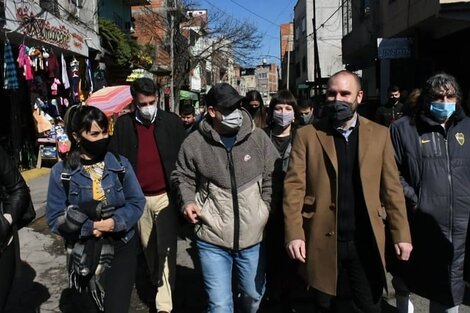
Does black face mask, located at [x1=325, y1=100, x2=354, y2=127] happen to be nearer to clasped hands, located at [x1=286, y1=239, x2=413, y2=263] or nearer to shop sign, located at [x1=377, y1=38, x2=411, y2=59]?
clasped hands, located at [x1=286, y1=239, x2=413, y2=263]

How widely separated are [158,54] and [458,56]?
22.5 m

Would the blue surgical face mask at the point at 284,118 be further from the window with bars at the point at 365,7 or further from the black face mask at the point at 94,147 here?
the window with bars at the point at 365,7

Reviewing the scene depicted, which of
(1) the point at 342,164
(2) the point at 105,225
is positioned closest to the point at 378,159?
(1) the point at 342,164

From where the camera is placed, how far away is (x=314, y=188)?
10.2 feet

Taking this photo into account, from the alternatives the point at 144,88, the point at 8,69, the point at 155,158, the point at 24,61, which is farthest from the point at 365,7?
the point at 155,158

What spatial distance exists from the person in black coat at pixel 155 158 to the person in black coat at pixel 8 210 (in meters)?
1.24

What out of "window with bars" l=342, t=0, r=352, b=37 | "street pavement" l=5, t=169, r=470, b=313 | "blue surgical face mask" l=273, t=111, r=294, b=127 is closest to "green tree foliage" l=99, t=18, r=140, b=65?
"street pavement" l=5, t=169, r=470, b=313

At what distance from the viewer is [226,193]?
3.33 meters

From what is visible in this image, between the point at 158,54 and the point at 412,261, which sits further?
the point at 158,54

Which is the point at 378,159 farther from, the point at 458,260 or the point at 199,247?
the point at 199,247

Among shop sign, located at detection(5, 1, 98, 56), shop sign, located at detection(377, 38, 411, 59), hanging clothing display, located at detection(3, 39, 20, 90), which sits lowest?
hanging clothing display, located at detection(3, 39, 20, 90)

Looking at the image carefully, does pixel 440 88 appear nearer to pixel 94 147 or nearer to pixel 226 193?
pixel 226 193

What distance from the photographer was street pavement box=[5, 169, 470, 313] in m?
4.57

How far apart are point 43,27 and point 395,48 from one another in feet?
31.3
